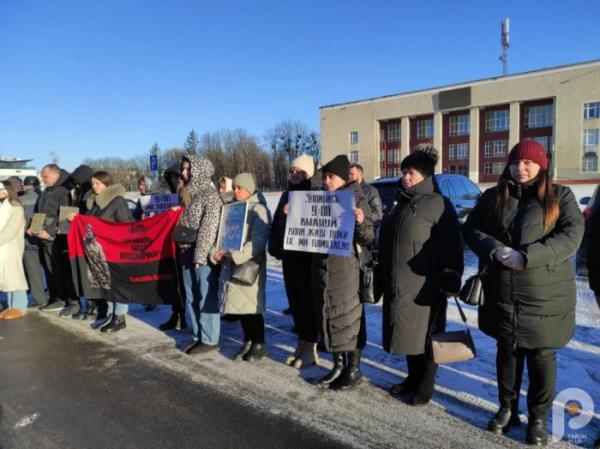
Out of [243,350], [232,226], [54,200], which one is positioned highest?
[54,200]

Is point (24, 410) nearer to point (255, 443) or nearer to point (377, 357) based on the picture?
point (255, 443)

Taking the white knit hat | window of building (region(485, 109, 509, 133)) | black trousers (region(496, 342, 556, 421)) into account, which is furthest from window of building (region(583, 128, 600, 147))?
black trousers (region(496, 342, 556, 421))

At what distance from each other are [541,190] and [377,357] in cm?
248

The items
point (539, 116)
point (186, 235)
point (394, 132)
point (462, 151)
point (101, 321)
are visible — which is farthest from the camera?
point (394, 132)

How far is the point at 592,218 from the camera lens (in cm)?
344

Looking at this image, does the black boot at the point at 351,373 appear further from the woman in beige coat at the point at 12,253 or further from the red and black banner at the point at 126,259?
the woman in beige coat at the point at 12,253

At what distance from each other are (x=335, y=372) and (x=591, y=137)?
61.2 metres

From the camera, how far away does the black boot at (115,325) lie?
6.16 meters

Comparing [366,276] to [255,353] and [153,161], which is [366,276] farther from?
[153,161]

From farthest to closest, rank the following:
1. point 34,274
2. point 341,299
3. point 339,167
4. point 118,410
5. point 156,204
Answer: point 34,274 < point 156,204 < point 339,167 < point 341,299 < point 118,410

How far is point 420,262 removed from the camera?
3625 millimetres

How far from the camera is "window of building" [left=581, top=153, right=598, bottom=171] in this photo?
54219mm

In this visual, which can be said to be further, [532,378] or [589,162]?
[589,162]

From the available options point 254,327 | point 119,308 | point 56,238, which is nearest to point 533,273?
point 254,327
